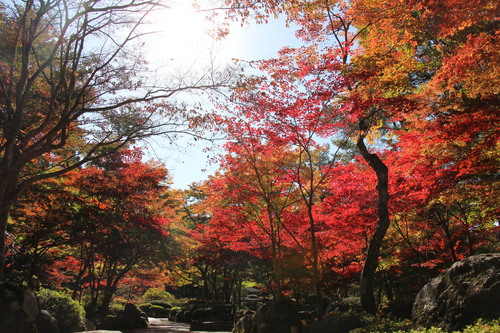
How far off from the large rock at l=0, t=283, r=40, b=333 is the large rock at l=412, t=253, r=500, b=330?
814cm

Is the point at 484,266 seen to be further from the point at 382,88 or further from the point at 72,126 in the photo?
the point at 72,126

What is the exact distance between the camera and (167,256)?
1759 cm

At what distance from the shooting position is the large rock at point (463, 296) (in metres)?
5.41

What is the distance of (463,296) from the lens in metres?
5.71

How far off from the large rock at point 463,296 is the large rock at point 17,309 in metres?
8.14

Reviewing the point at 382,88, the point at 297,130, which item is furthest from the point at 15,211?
the point at 382,88

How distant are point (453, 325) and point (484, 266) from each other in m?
1.19

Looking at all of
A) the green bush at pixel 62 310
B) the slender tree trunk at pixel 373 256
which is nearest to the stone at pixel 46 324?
the green bush at pixel 62 310

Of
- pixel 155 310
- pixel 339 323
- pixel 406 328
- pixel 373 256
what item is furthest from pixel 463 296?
pixel 155 310

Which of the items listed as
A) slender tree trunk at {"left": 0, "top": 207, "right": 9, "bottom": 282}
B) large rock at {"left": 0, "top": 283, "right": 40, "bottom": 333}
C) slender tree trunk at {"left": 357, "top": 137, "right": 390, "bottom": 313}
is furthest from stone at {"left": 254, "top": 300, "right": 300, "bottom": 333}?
slender tree trunk at {"left": 0, "top": 207, "right": 9, "bottom": 282}

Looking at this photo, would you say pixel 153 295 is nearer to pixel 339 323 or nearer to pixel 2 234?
pixel 2 234

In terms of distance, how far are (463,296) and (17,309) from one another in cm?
885

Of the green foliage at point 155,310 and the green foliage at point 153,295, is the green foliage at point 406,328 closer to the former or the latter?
the green foliage at point 155,310

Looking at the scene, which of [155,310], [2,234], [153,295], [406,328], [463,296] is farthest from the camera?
[153,295]
